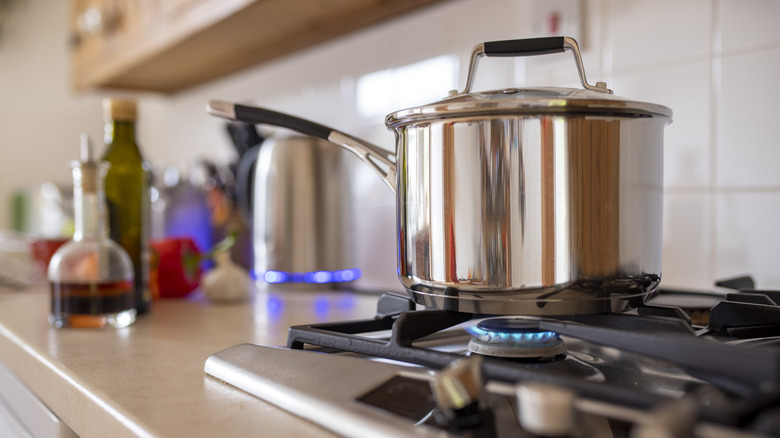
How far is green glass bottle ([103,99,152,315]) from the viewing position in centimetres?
93

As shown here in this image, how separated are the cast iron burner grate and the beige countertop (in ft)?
0.32

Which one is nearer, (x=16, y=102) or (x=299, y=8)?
(x=299, y=8)

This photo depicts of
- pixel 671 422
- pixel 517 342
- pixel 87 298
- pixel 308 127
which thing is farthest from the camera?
pixel 87 298

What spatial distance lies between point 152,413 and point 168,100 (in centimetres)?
201

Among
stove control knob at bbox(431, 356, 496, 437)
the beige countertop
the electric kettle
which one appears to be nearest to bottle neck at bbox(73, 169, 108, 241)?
the beige countertop

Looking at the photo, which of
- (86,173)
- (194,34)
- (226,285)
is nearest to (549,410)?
(86,173)

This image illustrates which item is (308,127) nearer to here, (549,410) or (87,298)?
(87,298)

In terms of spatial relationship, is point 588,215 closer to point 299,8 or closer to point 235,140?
point 299,8

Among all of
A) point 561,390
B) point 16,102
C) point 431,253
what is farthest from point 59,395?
point 16,102

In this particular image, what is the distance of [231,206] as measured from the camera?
1370mm

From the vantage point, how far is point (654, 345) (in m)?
0.37

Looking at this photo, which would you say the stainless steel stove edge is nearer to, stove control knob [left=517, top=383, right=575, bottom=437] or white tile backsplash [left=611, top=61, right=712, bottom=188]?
stove control knob [left=517, top=383, right=575, bottom=437]

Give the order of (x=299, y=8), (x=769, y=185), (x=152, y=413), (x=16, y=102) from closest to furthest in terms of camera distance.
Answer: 1. (x=152, y=413)
2. (x=769, y=185)
3. (x=299, y=8)
4. (x=16, y=102)

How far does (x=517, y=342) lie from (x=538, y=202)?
0.39ft
